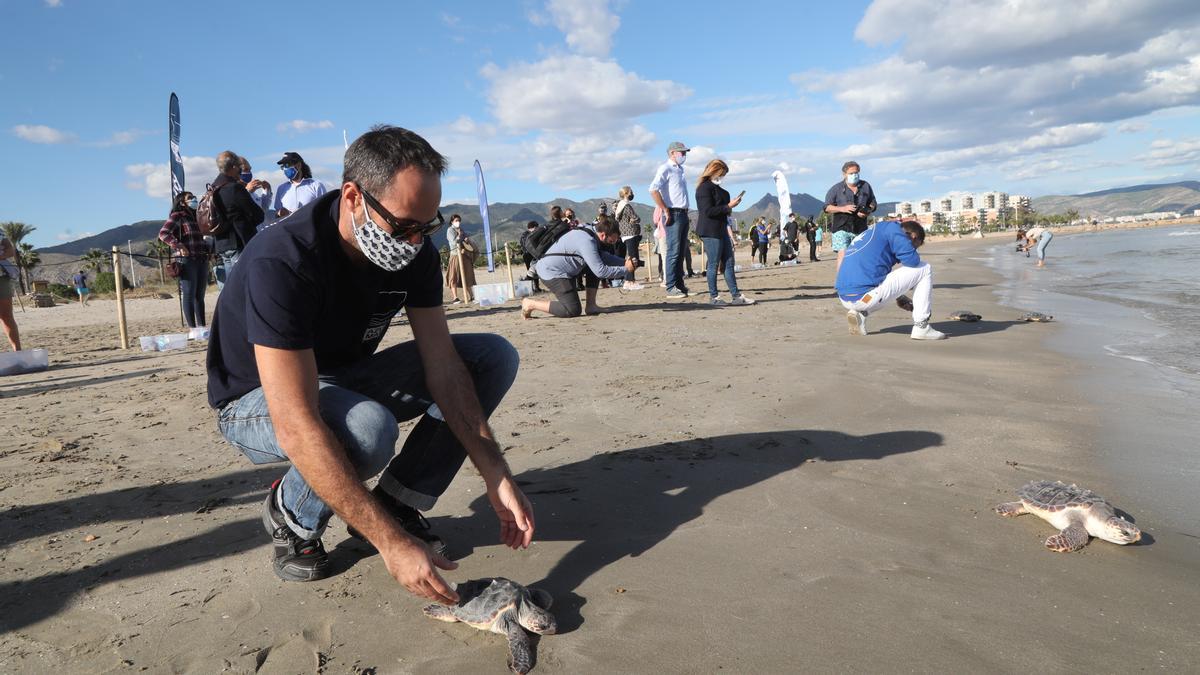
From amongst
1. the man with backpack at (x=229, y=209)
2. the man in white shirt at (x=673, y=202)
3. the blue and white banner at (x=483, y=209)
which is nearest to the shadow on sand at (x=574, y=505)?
the man with backpack at (x=229, y=209)

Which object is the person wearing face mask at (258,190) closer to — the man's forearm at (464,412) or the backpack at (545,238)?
the backpack at (545,238)

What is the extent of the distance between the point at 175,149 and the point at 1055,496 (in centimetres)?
1166

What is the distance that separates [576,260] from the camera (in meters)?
8.46

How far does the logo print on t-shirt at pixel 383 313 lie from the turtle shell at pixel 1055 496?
93.1 inches

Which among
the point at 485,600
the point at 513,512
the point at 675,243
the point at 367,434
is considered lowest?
the point at 485,600

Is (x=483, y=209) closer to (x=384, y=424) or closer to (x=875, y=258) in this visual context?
(x=875, y=258)

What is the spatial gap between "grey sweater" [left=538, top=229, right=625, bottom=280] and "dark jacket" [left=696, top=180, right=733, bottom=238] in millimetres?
1408

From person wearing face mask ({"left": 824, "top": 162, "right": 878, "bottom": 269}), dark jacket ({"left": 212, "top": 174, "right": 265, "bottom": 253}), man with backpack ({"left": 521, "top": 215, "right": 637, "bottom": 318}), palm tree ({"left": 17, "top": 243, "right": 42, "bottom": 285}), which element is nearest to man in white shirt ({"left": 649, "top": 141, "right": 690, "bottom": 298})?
man with backpack ({"left": 521, "top": 215, "right": 637, "bottom": 318})

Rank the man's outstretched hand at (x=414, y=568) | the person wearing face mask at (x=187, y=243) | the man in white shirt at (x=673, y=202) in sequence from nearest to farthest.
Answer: the man's outstretched hand at (x=414, y=568) < the person wearing face mask at (x=187, y=243) < the man in white shirt at (x=673, y=202)

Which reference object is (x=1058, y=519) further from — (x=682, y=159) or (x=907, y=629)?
(x=682, y=159)

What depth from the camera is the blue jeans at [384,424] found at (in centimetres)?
212

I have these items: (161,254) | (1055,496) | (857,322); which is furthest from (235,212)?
(161,254)

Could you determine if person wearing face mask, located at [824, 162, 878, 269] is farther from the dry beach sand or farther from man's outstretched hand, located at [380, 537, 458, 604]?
man's outstretched hand, located at [380, 537, 458, 604]

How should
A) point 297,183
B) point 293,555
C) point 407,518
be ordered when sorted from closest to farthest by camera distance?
point 293,555 → point 407,518 → point 297,183
